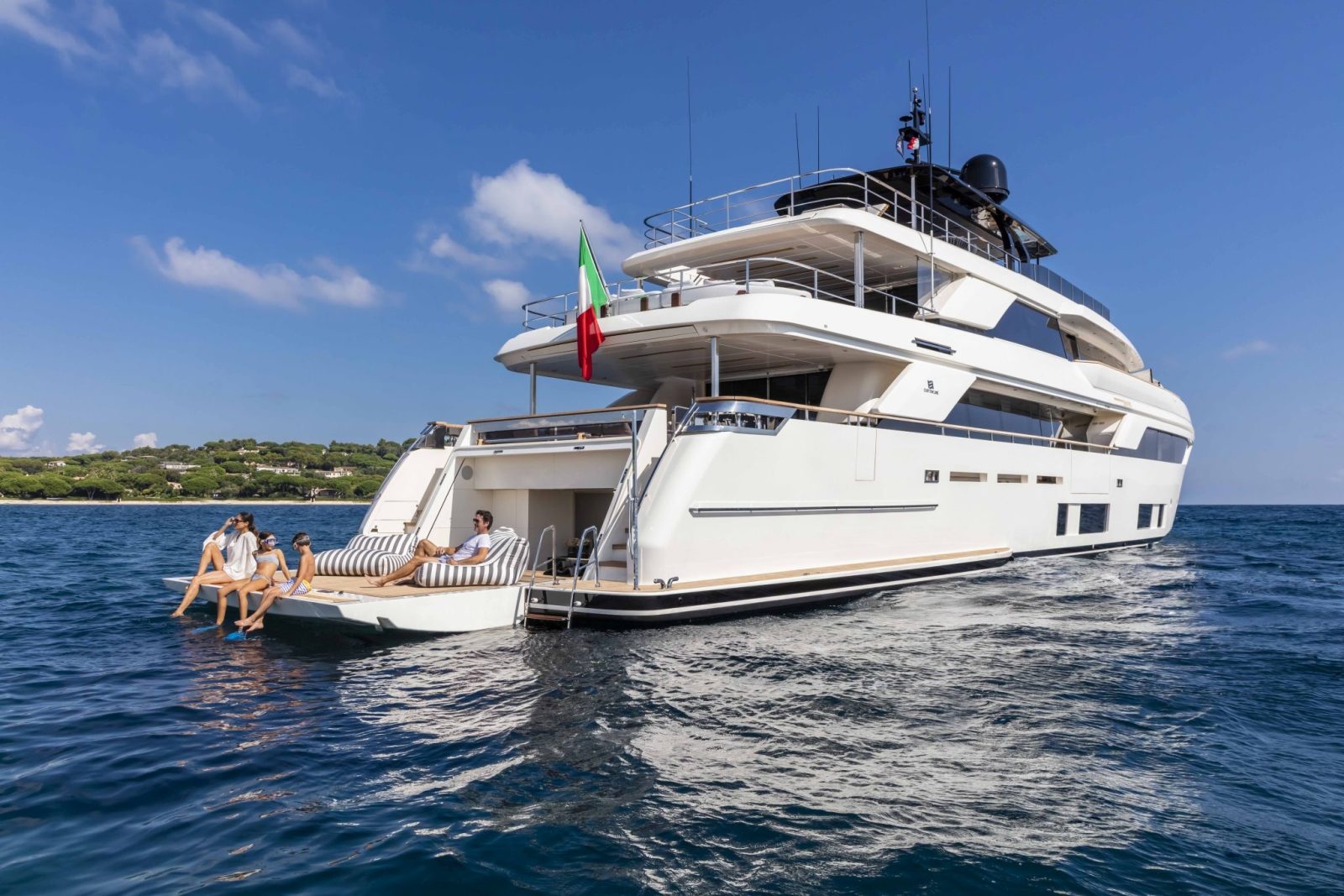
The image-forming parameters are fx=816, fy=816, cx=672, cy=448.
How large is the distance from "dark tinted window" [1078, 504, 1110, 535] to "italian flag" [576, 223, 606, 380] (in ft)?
38.9

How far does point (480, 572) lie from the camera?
9641mm

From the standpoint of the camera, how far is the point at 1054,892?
354 centimetres

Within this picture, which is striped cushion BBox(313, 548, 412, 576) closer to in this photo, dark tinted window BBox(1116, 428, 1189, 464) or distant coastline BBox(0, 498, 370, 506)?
dark tinted window BBox(1116, 428, 1189, 464)

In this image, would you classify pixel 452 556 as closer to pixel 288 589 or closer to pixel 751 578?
pixel 288 589

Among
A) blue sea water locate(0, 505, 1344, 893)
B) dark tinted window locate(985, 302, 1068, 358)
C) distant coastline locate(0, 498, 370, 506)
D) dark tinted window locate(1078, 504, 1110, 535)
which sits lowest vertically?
blue sea water locate(0, 505, 1344, 893)

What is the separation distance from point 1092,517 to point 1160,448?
221 inches

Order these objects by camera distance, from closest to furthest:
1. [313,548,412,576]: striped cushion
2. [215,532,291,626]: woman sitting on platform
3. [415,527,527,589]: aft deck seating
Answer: [215,532,291,626]: woman sitting on platform < [415,527,527,589]: aft deck seating < [313,548,412,576]: striped cushion

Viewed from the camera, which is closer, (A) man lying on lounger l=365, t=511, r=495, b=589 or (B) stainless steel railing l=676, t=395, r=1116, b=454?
(B) stainless steel railing l=676, t=395, r=1116, b=454

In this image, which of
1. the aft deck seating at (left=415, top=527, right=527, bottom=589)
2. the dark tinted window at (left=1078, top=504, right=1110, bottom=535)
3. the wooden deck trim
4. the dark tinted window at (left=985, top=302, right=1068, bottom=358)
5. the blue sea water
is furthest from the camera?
the dark tinted window at (left=1078, top=504, right=1110, bottom=535)

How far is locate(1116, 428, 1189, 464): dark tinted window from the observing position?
20.4 meters

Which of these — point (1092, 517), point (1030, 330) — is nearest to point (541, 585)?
point (1030, 330)

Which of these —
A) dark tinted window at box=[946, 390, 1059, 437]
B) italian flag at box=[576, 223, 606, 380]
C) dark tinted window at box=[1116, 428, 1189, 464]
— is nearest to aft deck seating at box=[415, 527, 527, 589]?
italian flag at box=[576, 223, 606, 380]

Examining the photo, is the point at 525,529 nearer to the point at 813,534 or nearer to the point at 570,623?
the point at 570,623

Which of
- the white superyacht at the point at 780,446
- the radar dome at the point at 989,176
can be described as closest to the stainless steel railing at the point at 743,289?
the white superyacht at the point at 780,446
